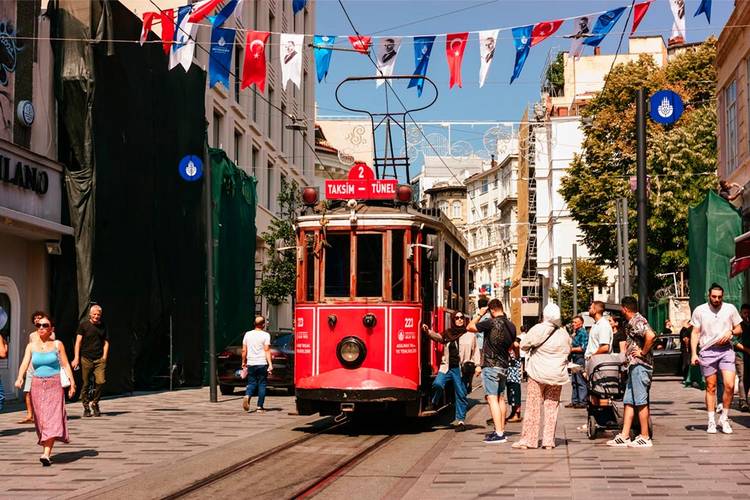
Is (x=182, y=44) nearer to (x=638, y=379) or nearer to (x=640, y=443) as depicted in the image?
(x=638, y=379)

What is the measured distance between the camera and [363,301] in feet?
47.1

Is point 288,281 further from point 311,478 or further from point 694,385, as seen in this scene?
point 311,478

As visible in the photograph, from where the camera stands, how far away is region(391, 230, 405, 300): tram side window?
47.2ft

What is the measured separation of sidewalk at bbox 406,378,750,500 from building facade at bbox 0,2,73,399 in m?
9.44

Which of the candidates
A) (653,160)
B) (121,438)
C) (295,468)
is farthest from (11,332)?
(653,160)

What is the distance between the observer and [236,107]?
33.7 meters

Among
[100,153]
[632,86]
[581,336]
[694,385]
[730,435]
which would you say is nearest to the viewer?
[730,435]

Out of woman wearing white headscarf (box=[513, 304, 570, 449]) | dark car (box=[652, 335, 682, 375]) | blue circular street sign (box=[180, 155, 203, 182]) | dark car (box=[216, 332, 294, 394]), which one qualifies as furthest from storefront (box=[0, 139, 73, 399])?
dark car (box=[652, 335, 682, 375])

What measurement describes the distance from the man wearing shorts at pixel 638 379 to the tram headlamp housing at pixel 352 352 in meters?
3.65

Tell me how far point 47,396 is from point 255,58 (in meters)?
8.45

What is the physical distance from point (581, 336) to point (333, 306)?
6.67m

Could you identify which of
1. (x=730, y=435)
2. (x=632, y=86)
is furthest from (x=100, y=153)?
(x=632, y=86)

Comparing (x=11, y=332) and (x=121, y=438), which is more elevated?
(x=11, y=332)

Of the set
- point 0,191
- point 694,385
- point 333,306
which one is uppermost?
point 0,191
